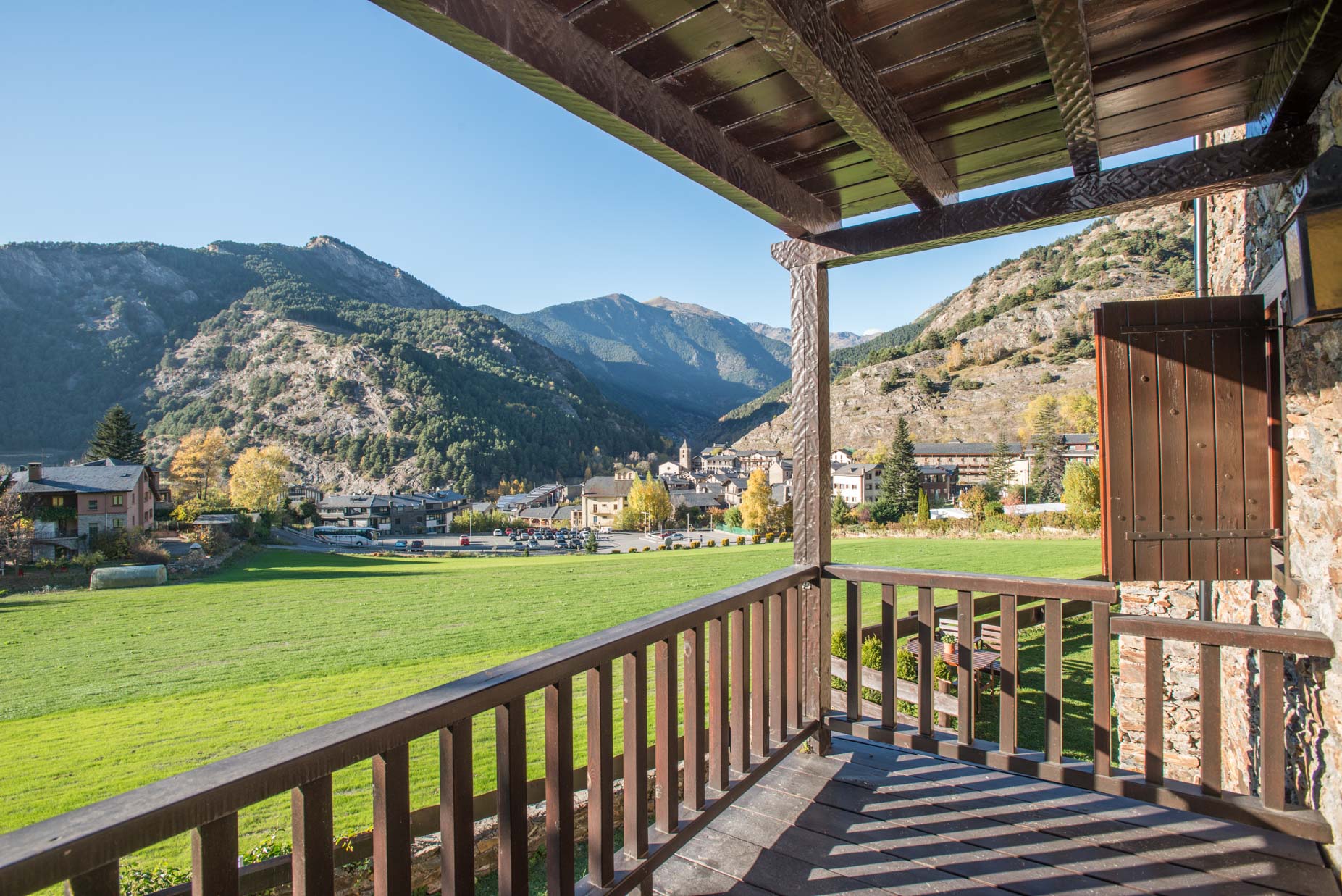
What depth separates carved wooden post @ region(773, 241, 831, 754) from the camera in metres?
2.56

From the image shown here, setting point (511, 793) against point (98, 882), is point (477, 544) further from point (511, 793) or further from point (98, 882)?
point (98, 882)

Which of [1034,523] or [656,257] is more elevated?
[656,257]

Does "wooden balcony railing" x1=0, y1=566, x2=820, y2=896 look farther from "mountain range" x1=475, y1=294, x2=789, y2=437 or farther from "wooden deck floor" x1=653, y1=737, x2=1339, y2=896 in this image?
"mountain range" x1=475, y1=294, x2=789, y2=437

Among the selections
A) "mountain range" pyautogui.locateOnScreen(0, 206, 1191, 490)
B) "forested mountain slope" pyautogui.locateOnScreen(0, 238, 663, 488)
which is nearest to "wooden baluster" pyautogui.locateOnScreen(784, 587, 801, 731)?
"mountain range" pyautogui.locateOnScreen(0, 206, 1191, 490)

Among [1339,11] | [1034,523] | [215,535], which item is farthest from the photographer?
[215,535]

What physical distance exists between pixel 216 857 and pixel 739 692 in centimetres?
163

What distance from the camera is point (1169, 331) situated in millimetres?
2066

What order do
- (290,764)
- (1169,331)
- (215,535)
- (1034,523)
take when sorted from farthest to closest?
(215,535), (1034,523), (1169,331), (290,764)

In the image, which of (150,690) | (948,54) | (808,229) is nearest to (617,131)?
(948,54)


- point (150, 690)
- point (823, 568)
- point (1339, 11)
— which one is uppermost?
point (1339, 11)

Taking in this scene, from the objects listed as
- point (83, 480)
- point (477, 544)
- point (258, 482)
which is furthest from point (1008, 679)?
point (258, 482)

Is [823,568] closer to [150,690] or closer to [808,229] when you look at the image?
[808,229]

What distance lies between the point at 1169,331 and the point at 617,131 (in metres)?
1.95

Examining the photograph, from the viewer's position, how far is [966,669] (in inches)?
92.4
